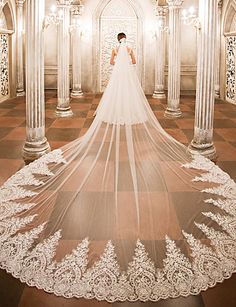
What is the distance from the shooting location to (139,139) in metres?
7.39

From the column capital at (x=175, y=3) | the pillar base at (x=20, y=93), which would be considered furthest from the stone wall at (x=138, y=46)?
the column capital at (x=175, y=3)

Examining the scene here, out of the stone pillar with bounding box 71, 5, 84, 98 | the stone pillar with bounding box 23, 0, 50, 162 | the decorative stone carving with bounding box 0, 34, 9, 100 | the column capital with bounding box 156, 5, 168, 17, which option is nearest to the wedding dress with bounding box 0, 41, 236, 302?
the stone pillar with bounding box 23, 0, 50, 162

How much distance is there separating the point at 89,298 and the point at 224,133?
22.5 feet

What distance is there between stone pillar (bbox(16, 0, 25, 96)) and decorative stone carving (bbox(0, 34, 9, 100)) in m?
0.89

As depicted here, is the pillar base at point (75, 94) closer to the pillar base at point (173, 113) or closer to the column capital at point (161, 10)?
the column capital at point (161, 10)

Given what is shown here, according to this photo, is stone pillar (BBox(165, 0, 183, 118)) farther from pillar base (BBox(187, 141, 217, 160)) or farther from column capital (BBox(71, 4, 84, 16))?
column capital (BBox(71, 4, 84, 16))

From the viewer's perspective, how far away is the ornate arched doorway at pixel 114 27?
17219 millimetres

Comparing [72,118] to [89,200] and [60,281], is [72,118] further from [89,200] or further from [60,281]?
[60,281]

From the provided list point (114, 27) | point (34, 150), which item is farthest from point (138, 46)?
point (34, 150)

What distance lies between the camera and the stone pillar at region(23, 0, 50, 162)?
6.89 meters

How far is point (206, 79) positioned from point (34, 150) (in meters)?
3.16

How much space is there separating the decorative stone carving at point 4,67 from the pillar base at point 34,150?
7.61 m

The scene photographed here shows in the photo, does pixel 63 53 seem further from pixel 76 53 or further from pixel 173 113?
pixel 76 53

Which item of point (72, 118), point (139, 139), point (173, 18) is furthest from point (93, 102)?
point (139, 139)
